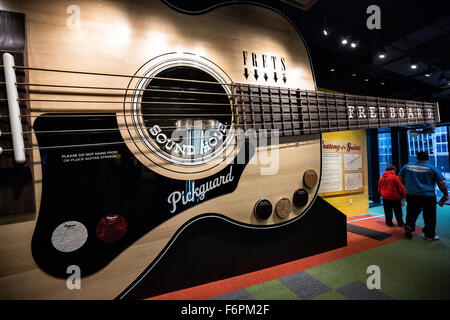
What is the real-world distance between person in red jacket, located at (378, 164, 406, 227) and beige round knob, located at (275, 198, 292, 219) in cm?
227

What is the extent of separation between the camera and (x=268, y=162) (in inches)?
52.6

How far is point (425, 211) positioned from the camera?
84.7 inches

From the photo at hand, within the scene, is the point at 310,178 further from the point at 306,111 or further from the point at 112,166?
the point at 112,166

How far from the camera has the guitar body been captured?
2.89ft

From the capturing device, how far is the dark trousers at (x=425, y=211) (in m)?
2.09

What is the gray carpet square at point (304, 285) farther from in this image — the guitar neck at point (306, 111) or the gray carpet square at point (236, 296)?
the guitar neck at point (306, 111)

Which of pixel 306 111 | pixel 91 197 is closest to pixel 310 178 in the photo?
pixel 306 111

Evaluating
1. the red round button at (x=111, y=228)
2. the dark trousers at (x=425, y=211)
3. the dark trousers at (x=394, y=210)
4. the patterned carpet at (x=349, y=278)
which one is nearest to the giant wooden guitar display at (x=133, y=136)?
the red round button at (x=111, y=228)

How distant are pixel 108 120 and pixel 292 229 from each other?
4.50 feet

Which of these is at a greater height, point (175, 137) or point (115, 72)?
point (115, 72)

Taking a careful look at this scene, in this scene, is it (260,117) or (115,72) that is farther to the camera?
(260,117)
